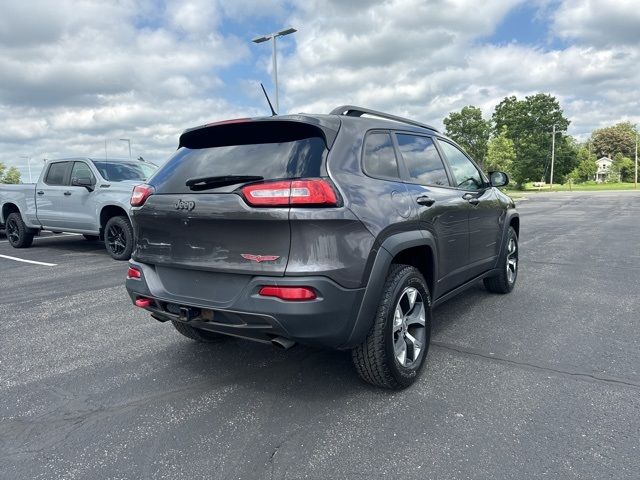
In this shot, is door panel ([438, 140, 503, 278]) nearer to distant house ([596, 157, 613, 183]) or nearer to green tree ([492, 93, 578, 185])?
green tree ([492, 93, 578, 185])

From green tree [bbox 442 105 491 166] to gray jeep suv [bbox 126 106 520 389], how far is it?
70083mm

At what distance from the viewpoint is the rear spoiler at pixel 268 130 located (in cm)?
279

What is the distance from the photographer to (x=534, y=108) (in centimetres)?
6588

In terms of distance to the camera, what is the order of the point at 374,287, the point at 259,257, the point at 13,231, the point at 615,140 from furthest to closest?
the point at 615,140 → the point at 13,231 → the point at 374,287 → the point at 259,257

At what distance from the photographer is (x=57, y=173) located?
30.8 ft

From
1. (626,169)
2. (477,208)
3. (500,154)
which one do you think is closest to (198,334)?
(477,208)

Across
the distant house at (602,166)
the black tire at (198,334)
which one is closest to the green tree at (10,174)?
the black tire at (198,334)

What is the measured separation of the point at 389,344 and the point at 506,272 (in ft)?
9.85

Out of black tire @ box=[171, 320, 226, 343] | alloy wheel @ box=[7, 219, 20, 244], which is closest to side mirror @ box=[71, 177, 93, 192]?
alloy wheel @ box=[7, 219, 20, 244]

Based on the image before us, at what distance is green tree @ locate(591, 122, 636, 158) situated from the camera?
4099 inches

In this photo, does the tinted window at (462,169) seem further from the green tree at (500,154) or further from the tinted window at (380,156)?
the green tree at (500,154)

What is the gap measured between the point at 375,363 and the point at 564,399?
1211 millimetres

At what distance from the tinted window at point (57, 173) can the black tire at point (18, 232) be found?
57.2 inches

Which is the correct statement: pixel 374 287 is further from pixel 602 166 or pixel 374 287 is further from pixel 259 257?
pixel 602 166
